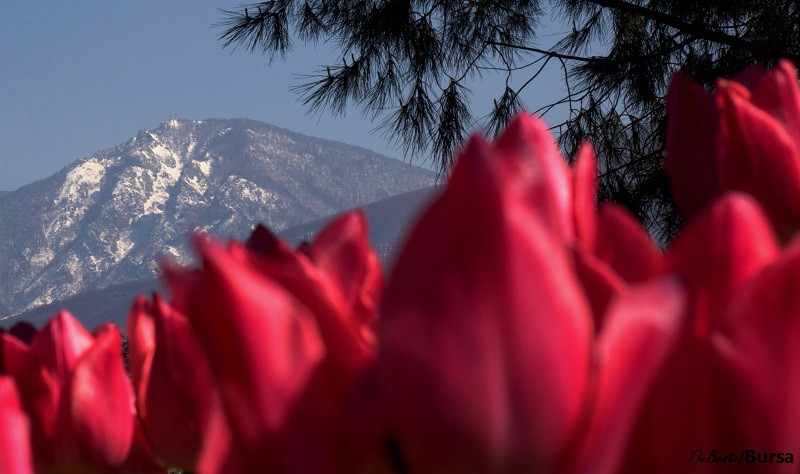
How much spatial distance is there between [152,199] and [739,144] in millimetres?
106367

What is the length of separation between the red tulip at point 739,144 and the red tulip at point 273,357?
0.45 ft

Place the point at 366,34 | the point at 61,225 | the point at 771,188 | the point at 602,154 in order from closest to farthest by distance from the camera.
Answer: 1. the point at 771,188
2. the point at 602,154
3. the point at 366,34
4. the point at 61,225

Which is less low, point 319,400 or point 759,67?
point 759,67

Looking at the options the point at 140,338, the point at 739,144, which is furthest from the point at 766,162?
the point at 140,338

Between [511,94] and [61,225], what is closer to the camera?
[511,94]

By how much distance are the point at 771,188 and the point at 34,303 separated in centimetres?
10306

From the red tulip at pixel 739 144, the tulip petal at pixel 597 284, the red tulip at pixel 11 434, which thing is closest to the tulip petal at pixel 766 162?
the red tulip at pixel 739 144

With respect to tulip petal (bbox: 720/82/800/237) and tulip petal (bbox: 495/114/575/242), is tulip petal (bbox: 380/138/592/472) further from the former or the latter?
tulip petal (bbox: 720/82/800/237)

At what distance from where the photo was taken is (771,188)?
238 mm

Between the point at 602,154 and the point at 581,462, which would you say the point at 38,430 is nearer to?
the point at 581,462

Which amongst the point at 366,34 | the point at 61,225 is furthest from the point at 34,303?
the point at 366,34

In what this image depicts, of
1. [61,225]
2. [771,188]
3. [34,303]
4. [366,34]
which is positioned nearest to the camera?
[771,188]

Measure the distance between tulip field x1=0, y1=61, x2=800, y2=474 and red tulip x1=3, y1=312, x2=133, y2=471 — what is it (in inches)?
2.4

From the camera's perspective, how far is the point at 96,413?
262 mm
